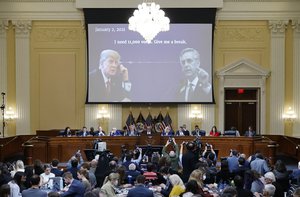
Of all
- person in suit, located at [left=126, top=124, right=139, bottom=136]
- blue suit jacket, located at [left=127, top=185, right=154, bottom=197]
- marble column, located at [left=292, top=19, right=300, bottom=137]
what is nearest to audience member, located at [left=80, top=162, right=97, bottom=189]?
blue suit jacket, located at [left=127, top=185, right=154, bottom=197]

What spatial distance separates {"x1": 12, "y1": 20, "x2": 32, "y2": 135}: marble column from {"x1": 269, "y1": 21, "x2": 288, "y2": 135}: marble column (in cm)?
1018

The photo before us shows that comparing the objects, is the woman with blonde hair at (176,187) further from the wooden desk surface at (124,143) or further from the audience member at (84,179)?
the wooden desk surface at (124,143)

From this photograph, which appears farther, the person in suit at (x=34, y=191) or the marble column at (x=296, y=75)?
the marble column at (x=296, y=75)

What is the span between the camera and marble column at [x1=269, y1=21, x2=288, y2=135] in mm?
22953

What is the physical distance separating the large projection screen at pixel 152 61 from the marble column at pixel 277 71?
2.65 metres

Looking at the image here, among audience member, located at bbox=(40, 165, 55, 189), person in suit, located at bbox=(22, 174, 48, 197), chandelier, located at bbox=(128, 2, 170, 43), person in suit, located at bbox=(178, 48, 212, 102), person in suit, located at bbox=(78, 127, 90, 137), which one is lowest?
audience member, located at bbox=(40, 165, 55, 189)

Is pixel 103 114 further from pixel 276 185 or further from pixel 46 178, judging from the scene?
pixel 276 185

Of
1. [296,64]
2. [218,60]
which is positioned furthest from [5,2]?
[296,64]

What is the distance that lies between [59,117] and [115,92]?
8.66 feet

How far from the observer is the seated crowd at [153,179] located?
28.3ft

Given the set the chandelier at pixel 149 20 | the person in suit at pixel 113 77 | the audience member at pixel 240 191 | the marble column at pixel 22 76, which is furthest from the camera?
the marble column at pixel 22 76

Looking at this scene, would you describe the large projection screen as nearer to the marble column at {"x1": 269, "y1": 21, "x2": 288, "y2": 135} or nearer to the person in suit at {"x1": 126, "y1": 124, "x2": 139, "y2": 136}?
the person in suit at {"x1": 126, "y1": 124, "x2": 139, "y2": 136}

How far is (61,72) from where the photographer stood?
23.1 meters

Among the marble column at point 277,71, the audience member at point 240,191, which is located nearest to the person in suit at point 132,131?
the marble column at point 277,71
